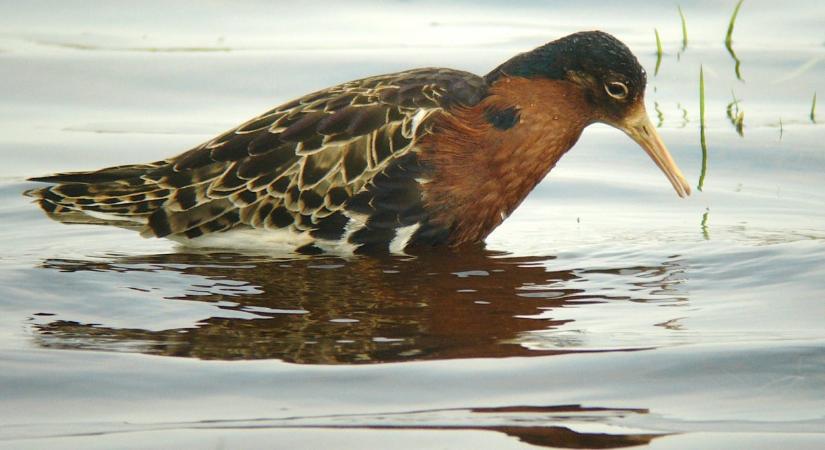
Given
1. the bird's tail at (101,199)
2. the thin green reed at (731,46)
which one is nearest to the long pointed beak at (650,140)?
the bird's tail at (101,199)

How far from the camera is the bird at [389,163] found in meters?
9.28

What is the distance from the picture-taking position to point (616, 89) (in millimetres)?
9531

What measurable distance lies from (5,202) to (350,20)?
636 centimetres

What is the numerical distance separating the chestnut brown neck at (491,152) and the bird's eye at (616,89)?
181 millimetres

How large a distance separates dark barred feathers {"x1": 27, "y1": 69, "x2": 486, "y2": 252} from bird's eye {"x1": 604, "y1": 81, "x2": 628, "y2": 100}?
772mm

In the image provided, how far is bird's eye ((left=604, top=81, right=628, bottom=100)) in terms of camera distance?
9492 millimetres

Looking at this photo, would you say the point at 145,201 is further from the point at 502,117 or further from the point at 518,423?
the point at 518,423

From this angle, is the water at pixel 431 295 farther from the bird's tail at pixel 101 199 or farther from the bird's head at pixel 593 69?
the bird's head at pixel 593 69

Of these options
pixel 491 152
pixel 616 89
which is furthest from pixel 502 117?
pixel 616 89

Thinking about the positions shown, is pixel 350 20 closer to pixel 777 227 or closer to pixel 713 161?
pixel 713 161

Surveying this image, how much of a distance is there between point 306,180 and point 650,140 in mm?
2209

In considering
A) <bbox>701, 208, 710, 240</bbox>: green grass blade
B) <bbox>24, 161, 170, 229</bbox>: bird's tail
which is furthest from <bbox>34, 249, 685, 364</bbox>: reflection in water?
<bbox>701, 208, 710, 240</bbox>: green grass blade

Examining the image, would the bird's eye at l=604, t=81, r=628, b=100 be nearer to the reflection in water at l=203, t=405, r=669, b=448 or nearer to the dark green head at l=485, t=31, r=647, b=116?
the dark green head at l=485, t=31, r=647, b=116

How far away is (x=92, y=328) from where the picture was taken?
25.3ft
